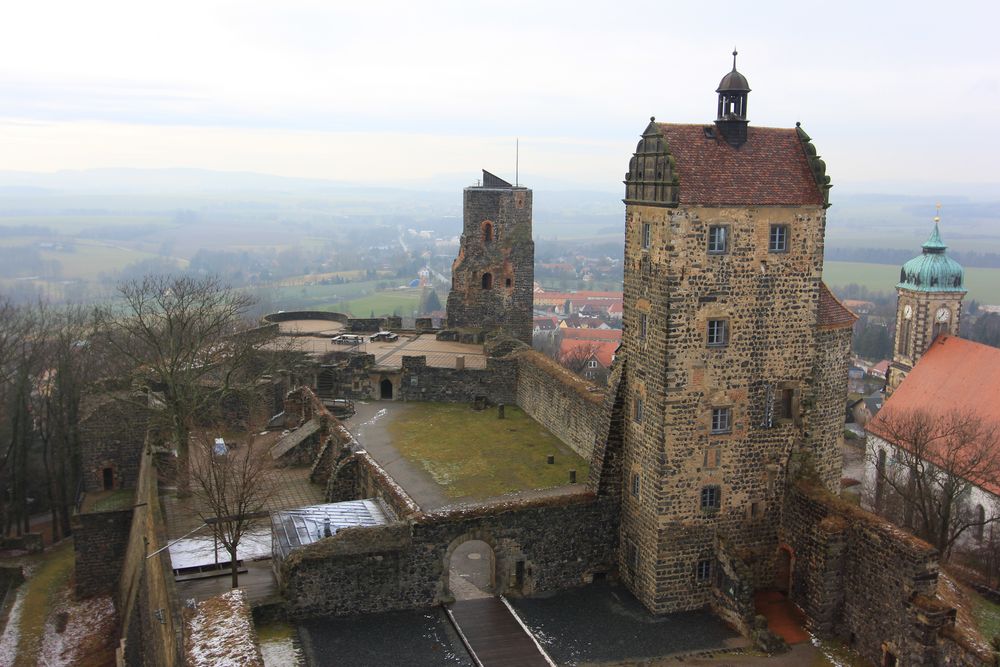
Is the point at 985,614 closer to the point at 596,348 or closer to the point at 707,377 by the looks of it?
the point at 707,377

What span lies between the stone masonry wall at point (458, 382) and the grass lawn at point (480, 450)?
21.0 inches

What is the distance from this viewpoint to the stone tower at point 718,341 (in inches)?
816

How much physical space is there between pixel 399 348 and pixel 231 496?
65.0 ft

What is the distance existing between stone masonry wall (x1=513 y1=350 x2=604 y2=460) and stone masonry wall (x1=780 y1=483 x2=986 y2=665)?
7.71 meters

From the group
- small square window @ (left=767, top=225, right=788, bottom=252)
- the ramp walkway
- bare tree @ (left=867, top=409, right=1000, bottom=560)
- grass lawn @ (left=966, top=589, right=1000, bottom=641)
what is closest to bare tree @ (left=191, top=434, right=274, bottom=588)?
the ramp walkway

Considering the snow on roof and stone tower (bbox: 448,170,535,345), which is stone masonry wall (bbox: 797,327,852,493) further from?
stone tower (bbox: 448,170,535,345)

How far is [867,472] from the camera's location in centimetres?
4538

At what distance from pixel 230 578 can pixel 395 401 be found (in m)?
16.7

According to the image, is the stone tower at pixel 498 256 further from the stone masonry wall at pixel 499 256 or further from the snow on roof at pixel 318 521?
the snow on roof at pixel 318 521

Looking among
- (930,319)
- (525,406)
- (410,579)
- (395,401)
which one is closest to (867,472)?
(930,319)

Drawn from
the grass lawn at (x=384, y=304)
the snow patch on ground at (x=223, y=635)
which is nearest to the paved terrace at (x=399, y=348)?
the snow patch on ground at (x=223, y=635)

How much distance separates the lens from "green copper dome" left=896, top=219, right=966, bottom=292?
5384 cm

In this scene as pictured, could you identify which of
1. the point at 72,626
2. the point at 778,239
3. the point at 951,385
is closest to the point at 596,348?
the point at 951,385

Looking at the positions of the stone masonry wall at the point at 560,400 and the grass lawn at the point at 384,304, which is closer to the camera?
the stone masonry wall at the point at 560,400
